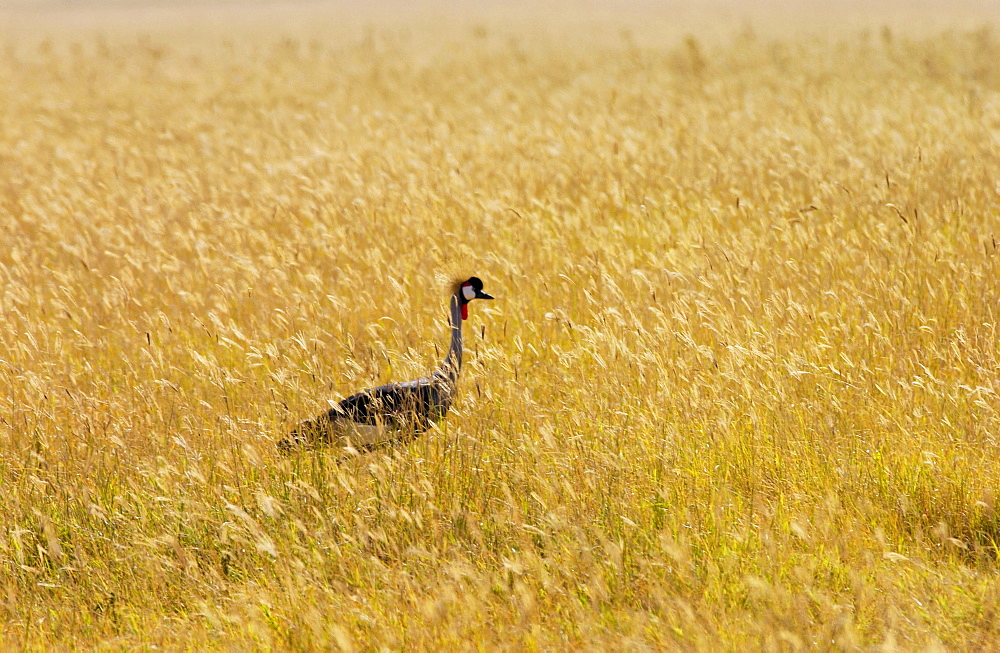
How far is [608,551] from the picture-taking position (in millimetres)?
3291

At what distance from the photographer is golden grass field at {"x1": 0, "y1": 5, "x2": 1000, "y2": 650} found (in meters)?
3.35

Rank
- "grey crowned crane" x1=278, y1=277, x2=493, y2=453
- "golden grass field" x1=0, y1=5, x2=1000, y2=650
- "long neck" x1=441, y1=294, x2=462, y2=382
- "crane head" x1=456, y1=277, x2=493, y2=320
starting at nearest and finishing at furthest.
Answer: "golden grass field" x1=0, y1=5, x2=1000, y2=650 → "grey crowned crane" x1=278, y1=277, x2=493, y2=453 → "long neck" x1=441, y1=294, x2=462, y2=382 → "crane head" x1=456, y1=277, x2=493, y2=320

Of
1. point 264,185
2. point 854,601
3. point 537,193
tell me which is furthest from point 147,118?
point 854,601

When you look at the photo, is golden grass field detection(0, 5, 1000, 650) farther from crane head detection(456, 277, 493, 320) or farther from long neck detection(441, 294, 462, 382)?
crane head detection(456, 277, 493, 320)

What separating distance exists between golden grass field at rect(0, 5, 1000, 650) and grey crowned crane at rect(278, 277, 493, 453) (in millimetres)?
104

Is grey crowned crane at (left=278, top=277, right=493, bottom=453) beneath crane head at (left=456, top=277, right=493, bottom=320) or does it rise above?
beneath

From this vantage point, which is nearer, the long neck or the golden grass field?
the golden grass field

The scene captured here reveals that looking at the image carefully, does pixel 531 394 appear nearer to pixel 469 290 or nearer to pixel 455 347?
pixel 455 347

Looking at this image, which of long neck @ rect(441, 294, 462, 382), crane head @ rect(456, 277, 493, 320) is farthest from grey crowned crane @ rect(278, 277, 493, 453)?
crane head @ rect(456, 277, 493, 320)

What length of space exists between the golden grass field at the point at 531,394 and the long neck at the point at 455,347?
0.54 feet

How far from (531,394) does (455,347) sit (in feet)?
1.64

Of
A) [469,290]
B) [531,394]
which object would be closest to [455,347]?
[469,290]

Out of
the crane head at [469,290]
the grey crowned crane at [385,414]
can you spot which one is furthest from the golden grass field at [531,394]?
the crane head at [469,290]

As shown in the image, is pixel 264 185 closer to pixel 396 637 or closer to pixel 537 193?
pixel 537 193
